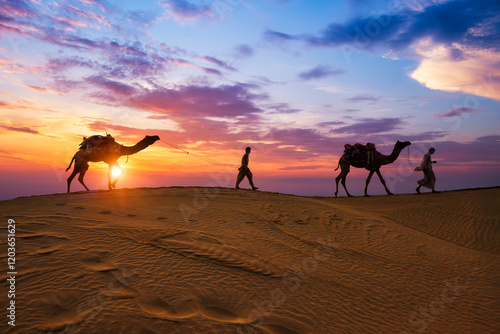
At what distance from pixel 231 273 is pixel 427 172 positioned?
1583cm

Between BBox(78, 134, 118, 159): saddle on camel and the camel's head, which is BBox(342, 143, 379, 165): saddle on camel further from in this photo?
BBox(78, 134, 118, 159): saddle on camel

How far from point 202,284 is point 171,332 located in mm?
Answer: 1335

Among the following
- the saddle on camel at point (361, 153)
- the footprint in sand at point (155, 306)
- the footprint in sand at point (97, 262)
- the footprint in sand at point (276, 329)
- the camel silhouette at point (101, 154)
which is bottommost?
the footprint in sand at point (276, 329)

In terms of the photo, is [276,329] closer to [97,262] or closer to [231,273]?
[231,273]

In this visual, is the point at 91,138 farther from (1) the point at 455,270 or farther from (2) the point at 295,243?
(1) the point at 455,270

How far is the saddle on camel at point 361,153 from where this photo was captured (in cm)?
1898

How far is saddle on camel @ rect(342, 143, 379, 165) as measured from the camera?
1898cm

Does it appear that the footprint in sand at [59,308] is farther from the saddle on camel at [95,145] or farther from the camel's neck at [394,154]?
the camel's neck at [394,154]

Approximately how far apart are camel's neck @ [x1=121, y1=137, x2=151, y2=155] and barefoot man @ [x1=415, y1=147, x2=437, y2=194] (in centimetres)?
1534

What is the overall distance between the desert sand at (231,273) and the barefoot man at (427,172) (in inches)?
273

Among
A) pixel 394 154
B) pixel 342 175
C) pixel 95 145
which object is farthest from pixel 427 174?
pixel 95 145

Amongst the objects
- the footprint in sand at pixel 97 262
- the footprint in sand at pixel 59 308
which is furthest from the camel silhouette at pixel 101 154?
the footprint in sand at pixel 59 308

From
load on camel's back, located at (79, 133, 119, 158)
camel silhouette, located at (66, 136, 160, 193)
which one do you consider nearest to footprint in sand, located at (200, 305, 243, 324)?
camel silhouette, located at (66, 136, 160, 193)

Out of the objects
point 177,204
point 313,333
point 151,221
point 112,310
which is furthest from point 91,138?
point 313,333
